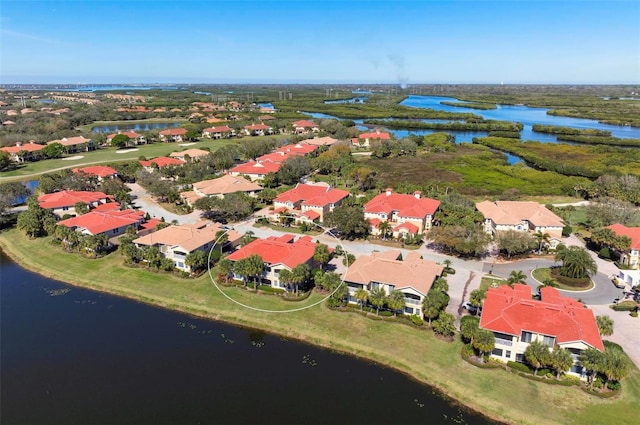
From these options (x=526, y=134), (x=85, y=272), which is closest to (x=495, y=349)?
(x=85, y=272)

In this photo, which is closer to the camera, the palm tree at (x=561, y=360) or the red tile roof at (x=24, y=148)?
the palm tree at (x=561, y=360)

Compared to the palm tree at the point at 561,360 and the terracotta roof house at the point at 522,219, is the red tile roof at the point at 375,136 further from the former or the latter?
the palm tree at the point at 561,360

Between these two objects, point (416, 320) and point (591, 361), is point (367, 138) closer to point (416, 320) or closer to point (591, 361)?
point (416, 320)

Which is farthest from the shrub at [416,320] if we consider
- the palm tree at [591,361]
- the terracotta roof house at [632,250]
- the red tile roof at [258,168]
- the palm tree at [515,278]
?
the red tile roof at [258,168]

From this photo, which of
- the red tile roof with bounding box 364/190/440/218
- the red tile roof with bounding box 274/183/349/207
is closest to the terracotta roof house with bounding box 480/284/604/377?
the red tile roof with bounding box 364/190/440/218

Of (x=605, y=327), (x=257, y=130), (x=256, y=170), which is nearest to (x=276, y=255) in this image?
(x=605, y=327)

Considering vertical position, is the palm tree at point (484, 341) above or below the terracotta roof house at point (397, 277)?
below

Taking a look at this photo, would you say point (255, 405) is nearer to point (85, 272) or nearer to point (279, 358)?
point (279, 358)
